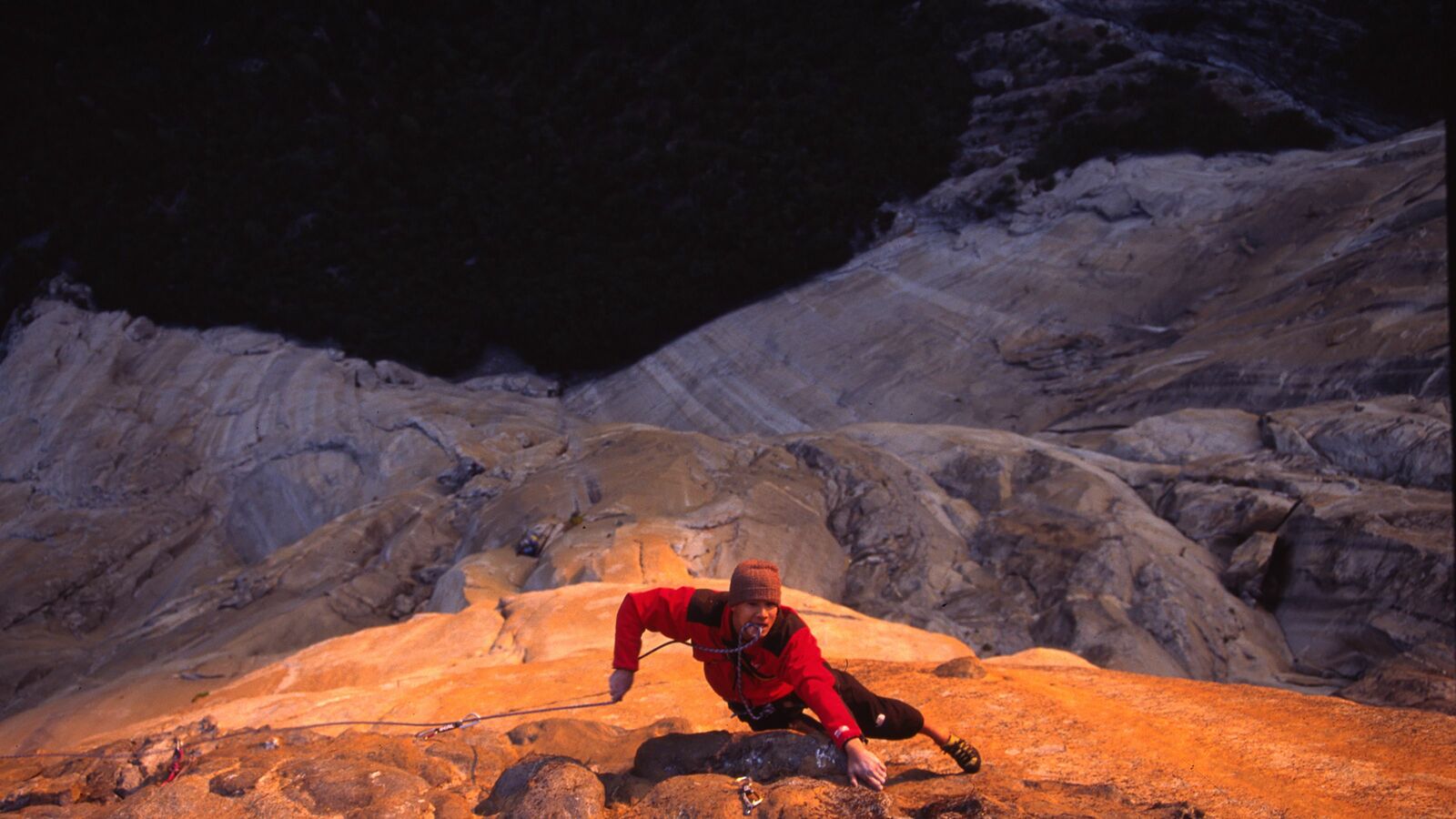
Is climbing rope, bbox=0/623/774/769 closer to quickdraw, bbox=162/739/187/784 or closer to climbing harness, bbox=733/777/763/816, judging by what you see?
quickdraw, bbox=162/739/187/784

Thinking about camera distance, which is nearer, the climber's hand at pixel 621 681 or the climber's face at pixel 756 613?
the climber's face at pixel 756 613

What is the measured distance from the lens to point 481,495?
13.6 m

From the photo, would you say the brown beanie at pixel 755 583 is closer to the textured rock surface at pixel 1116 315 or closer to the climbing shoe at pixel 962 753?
the climbing shoe at pixel 962 753

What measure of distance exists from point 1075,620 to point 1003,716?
5093mm

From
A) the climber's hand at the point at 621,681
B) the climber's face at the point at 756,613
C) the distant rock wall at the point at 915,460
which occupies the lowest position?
the distant rock wall at the point at 915,460

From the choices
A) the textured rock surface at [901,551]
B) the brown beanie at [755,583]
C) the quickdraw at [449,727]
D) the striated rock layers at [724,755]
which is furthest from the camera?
the textured rock surface at [901,551]

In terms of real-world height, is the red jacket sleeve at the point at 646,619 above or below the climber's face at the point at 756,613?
below

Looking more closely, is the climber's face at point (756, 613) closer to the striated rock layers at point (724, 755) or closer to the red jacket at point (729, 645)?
the red jacket at point (729, 645)

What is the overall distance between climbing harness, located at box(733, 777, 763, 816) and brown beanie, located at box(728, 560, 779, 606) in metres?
0.64

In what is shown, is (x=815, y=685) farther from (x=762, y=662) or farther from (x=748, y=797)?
(x=748, y=797)

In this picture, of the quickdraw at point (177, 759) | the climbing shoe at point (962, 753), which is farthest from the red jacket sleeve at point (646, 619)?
the quickdraw at point (177, 759)

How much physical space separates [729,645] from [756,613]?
0.79 ft

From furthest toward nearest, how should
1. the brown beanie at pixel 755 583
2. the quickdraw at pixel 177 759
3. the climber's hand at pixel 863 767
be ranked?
the quickdraw at pixel 177 759
the brown beanie at pixel 755 583
the climber's hand at pixel 863 767

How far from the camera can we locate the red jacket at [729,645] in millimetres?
3338
